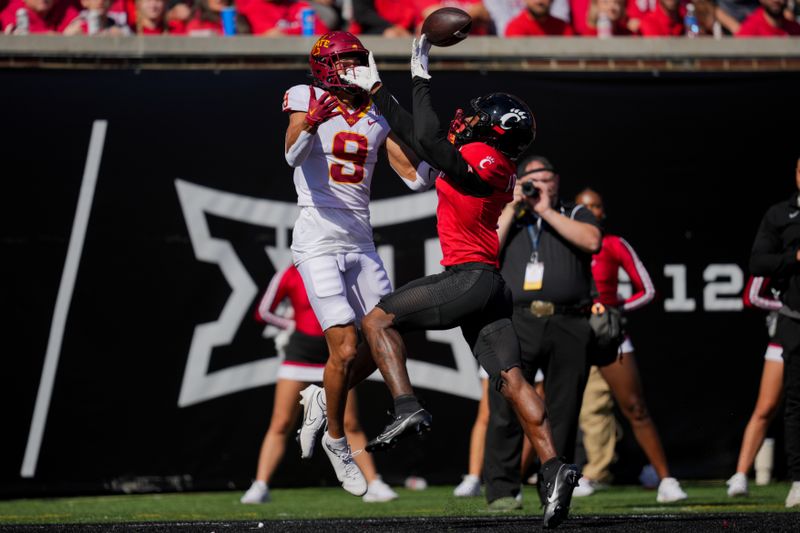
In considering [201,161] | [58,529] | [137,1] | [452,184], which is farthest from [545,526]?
[137,1]

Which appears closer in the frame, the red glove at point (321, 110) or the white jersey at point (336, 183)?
the red glove at point (321, 110)

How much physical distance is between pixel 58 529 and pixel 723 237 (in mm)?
6024

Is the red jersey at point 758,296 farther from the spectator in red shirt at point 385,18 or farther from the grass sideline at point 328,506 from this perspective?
the spectator in red shirt at point 385,18

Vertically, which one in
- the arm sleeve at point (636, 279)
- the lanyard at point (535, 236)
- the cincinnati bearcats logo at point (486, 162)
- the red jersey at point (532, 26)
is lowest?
the arm sleeve at point (636, 279)

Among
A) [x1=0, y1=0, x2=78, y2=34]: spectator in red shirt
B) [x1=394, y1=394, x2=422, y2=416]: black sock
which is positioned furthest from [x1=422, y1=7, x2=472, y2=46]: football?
[x1=0, y1=0, x2=78, y2=34]: spectator in red shirt

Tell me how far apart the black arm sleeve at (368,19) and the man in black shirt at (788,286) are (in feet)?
13.0

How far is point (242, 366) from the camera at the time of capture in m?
9.54

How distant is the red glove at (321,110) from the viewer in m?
5.95

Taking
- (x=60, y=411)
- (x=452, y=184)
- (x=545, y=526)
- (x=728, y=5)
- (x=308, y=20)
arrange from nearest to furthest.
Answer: (x=545, y=526), (x=452, y=184), (x=60, y=411), (x=308, y=20), (x=728, y=5)

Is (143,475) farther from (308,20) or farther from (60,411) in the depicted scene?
(308,20)

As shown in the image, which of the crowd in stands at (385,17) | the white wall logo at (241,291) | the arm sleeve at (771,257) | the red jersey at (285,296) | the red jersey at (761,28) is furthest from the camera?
the red jersey at (761,28)

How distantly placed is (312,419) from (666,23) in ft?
19.5

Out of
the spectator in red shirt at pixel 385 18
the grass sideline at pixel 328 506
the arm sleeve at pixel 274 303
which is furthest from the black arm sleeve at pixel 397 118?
the spectator in red shirt at pixel 385 18

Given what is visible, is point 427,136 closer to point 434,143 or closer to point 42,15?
point 434,143
